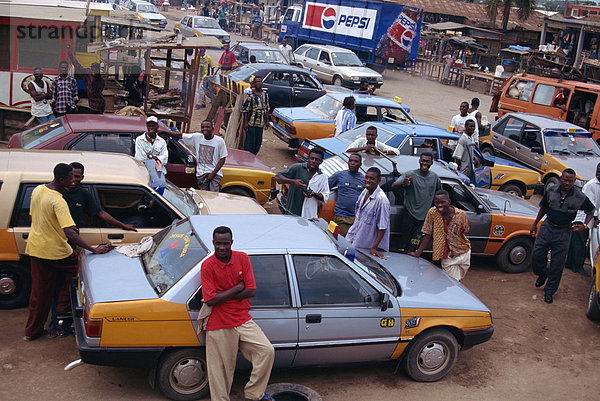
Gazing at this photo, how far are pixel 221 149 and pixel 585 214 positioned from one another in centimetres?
509

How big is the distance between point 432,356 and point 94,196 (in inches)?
150

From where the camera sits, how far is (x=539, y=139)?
1327 centimetres

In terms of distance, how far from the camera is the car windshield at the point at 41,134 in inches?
309

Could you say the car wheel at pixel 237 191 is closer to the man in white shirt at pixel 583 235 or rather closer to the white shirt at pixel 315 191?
the white shirt at pixel 315 191

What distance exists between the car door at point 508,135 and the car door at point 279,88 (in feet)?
18.7

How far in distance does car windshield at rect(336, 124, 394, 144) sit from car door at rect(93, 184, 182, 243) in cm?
478

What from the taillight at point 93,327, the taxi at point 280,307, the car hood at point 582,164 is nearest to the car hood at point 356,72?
the car hood at point 582,164

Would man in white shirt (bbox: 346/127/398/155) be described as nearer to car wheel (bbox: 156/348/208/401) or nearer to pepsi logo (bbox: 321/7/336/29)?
car wheel (bbox: 156/348/208/401)

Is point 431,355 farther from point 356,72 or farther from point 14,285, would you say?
point 356,72

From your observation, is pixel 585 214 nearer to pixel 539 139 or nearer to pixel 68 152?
pixel 539 139

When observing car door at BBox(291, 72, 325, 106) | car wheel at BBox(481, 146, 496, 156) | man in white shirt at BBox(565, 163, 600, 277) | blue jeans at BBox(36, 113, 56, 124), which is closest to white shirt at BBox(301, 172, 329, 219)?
man in white shirt at BBox(565, 163, 600, 277)

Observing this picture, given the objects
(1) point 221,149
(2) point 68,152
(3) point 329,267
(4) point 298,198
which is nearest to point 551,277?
(4) point 298,198

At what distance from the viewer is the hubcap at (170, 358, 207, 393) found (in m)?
4.88

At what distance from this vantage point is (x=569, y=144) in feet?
43.2
